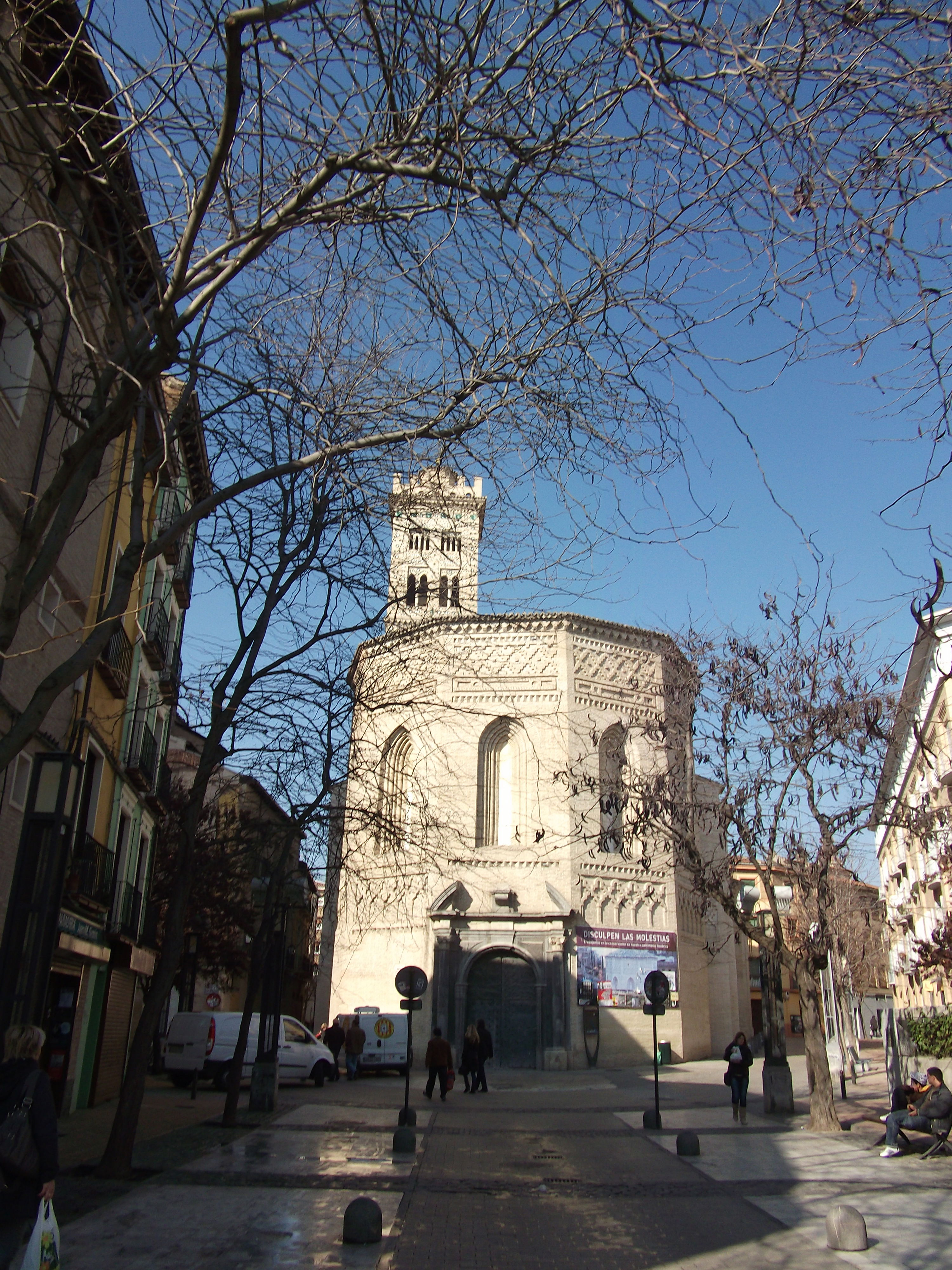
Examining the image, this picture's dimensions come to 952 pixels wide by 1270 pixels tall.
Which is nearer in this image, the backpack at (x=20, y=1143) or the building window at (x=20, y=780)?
the backpack at (x=20, y=1143)

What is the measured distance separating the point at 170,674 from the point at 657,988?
1148cm

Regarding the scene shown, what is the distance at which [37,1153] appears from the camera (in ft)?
16.4

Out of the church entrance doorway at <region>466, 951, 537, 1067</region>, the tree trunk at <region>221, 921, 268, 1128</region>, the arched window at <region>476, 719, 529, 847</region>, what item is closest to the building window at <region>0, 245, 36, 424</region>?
the tree trunk at <region>221, 921, 268, 1128</region>

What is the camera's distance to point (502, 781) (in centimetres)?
3503

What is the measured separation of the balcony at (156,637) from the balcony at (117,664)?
0.96m

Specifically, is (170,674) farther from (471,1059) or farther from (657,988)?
(657,988)

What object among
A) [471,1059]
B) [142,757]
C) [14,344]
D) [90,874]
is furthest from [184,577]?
[471,1059]

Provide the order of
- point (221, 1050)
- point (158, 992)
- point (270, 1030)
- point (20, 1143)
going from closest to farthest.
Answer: point (20, 1143)
point (158, 992)
point (270, 1030)
point (221, 1050)

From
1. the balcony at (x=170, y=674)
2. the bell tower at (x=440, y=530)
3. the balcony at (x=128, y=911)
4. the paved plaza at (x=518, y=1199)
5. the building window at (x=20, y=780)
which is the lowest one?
the paved plaza at (x=518, y=1199)

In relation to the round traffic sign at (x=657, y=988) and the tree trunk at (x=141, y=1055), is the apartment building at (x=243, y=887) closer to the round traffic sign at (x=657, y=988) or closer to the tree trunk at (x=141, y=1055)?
the tree trunk at (x=141, y=1055)

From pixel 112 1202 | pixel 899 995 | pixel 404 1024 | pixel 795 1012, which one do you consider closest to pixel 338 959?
pixel 404 1024

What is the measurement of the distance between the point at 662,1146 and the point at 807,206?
41.1 ft

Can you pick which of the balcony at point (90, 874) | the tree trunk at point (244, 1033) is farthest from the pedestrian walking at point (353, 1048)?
the balcony at point (90, 874)

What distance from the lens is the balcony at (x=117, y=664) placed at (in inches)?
635
